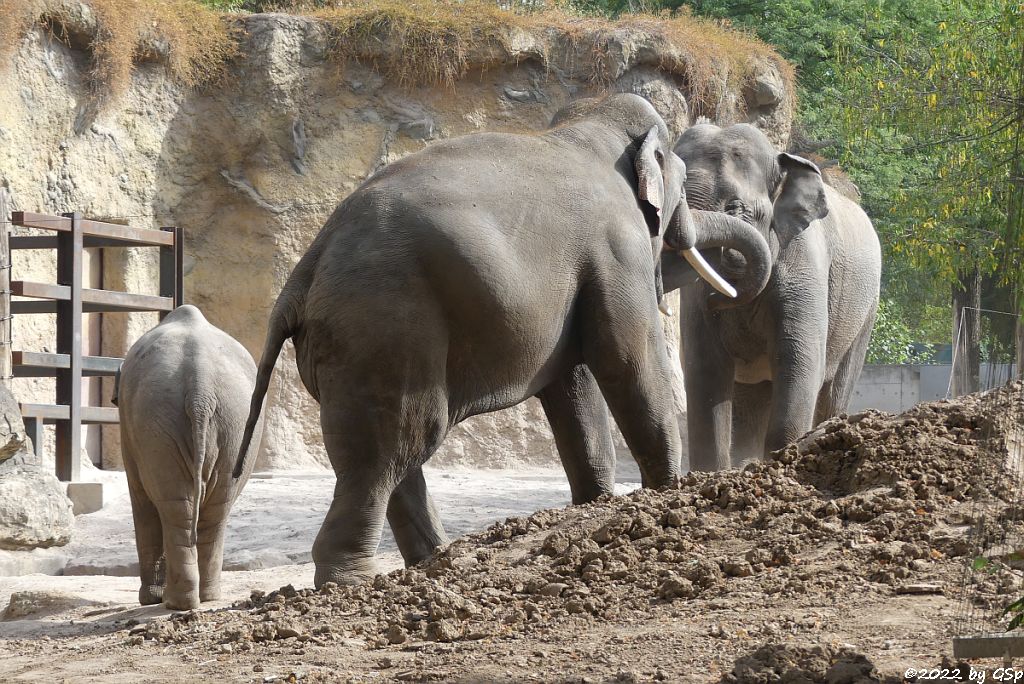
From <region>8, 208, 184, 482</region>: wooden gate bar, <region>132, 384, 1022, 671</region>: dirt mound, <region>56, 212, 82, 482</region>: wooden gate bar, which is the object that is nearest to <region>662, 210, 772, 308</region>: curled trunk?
<region>132, 384, 1022, 671</region>: dirt mound

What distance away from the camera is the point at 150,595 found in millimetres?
6918

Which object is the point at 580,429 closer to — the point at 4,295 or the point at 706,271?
the point at 706,271

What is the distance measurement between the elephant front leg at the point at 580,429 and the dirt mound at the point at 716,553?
92 centimetres

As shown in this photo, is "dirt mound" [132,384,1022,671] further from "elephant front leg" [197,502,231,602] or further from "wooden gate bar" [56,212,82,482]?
"wooden gate bar" [56,212,82,482]

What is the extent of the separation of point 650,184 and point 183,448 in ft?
8.47

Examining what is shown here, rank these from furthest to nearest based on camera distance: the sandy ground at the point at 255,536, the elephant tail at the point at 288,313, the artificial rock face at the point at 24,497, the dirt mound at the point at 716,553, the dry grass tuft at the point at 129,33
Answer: the dry grass tuft at the point at 129,33 < the artificial rock face at the point at 24,497 < the sandy ground at the point at 255,536 < the elephant tail at the point at 288,313 < the dirt mound at the point at 716,553

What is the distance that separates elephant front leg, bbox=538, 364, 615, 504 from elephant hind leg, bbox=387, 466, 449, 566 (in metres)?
0.80

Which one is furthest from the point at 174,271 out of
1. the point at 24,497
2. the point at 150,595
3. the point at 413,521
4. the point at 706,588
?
the point at 706,588

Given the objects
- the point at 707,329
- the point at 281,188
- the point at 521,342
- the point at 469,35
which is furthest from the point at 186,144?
the point at 521,342

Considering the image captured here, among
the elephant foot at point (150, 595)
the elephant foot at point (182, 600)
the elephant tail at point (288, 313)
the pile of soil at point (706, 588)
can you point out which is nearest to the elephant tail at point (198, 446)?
the elephant foot at point (182, 600)

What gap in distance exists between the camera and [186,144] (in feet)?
53.9

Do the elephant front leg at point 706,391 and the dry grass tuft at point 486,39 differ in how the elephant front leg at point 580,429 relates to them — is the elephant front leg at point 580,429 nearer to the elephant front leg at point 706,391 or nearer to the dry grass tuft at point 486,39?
→ the elephant front leg at point 706,391

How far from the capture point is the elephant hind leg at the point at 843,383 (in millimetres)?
9539

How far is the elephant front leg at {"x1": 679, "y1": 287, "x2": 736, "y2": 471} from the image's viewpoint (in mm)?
8438
